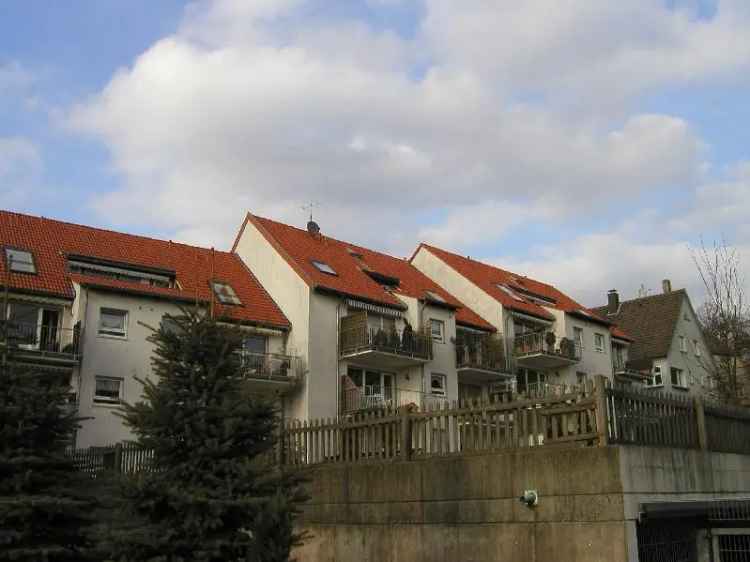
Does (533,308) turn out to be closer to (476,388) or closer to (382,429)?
(476,388)

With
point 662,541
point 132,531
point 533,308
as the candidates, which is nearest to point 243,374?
point 132,531

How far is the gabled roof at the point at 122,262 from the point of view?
31047 mm

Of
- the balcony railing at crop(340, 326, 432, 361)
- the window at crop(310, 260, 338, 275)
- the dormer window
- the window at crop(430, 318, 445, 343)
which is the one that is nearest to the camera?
the dormer window

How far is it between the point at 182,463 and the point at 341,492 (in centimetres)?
509

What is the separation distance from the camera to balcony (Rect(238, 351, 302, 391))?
108ft

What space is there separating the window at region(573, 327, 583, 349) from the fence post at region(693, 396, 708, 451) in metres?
33.9

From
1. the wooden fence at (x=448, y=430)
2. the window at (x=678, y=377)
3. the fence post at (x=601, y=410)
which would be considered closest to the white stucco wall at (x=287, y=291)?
the wooden fence at (x=448, y=430)

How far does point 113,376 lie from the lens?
30906 millimetres

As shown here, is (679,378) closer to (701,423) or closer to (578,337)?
(578,337)

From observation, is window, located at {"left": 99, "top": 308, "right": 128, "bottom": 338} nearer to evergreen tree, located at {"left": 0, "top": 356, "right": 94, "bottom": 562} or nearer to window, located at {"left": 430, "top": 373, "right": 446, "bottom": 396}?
window, located at {"left": 430, "top": 373, "right": 446, "bottom": 396}

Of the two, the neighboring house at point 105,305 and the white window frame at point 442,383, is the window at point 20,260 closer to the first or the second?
the neighboring house at point 105,305

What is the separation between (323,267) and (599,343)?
19.7m

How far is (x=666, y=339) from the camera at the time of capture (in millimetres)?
56844

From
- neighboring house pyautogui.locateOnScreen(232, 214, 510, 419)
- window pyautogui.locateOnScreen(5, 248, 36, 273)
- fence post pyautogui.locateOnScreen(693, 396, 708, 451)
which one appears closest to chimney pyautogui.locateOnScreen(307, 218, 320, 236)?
neighboring house pyautogui.locateOnScreen(232, 214, 510, 419)
